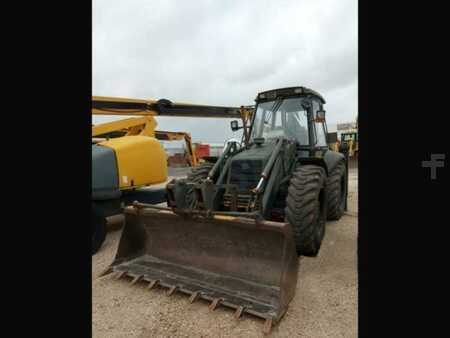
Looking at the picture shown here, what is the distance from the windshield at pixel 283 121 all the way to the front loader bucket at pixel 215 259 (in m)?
2.18

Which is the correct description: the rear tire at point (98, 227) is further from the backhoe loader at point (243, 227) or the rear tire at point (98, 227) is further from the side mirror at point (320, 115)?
the side mirror at point (320, 115)

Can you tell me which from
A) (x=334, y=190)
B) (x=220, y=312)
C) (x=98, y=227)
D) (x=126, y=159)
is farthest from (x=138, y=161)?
(x=334, y=190)

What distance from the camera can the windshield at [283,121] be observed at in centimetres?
499

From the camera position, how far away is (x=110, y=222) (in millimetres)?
6316

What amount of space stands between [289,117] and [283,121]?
12 centimetres

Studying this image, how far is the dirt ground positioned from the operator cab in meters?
2.11

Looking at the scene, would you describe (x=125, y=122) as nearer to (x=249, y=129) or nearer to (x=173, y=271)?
(x=249, y=129)

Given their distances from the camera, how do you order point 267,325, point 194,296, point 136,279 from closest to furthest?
point 267,325
point 194,296
point 136,279

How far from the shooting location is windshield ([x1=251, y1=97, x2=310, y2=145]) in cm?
499

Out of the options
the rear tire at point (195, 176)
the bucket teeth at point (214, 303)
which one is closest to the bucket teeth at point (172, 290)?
the bucket teeth at point (214, 303)

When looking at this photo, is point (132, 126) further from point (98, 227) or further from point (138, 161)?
point (98, 227)

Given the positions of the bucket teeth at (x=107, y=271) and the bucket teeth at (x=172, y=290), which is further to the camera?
the bucket teeth at (x=107, y=271)

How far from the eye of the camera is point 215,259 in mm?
3451

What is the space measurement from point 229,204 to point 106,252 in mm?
2226
